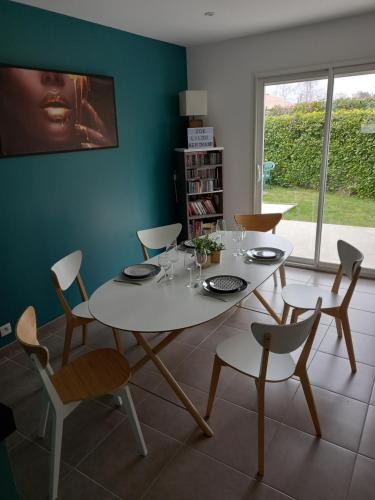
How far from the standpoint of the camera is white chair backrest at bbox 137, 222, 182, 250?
3254 millimetres

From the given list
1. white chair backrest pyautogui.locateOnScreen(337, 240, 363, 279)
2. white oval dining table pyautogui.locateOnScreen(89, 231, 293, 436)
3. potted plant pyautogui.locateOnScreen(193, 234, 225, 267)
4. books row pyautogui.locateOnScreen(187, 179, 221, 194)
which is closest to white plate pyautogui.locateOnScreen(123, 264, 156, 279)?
white oval dining table pyautogui.locateOnScreen(89, 231, 293, 436)

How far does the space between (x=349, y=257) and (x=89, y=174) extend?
2448 mm

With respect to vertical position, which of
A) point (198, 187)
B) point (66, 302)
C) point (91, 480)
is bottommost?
point (91, 480)

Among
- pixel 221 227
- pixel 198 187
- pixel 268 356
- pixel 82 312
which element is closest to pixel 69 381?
pixel 82 312

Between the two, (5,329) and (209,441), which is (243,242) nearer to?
(209,441)

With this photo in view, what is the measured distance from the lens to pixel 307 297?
270 centimetres

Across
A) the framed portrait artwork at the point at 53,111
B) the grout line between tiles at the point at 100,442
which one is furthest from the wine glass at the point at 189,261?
the framed portrait artwork at the point at 53,111

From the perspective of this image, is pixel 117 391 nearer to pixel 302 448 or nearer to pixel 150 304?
pixel 150 304

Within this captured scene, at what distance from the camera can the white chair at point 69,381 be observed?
5.20 feet

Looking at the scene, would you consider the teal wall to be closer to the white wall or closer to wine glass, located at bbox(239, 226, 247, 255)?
the white wall

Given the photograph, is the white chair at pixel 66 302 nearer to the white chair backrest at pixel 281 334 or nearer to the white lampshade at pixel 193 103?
the white chair backrest at pixel 281 334

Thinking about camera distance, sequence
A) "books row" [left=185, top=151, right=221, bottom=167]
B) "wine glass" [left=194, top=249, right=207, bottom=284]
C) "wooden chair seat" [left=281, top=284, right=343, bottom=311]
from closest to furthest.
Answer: "wine glass" [left=194, top=249, right=207, bottom=284] < "wooden chair seat" [left=281, top=284, right=343, bottom=311] < "books row" [left=185, top=151, right=221, bottom=167]

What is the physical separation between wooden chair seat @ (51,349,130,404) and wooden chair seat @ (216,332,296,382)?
0.57m

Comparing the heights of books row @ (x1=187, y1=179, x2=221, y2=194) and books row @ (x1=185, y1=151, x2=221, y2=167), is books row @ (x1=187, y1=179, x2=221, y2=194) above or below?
below
